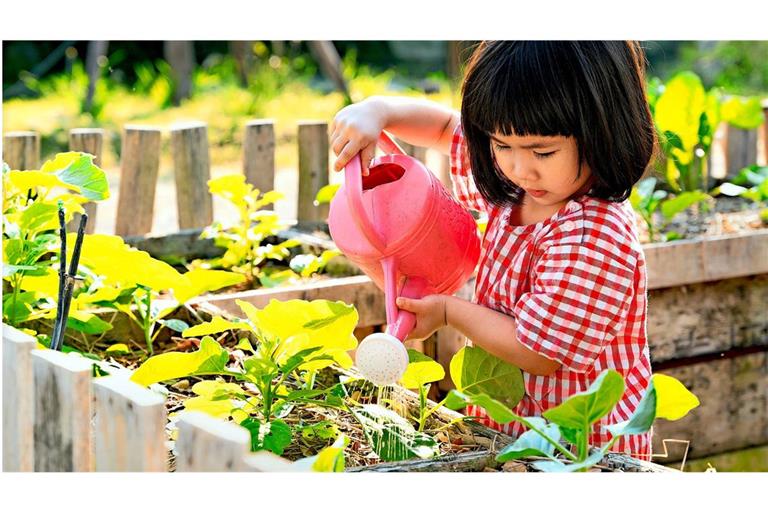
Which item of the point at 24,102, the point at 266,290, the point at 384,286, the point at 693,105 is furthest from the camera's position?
the point at 24,102

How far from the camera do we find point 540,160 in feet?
4.99

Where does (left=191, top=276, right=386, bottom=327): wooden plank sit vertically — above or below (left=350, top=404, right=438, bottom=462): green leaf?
above

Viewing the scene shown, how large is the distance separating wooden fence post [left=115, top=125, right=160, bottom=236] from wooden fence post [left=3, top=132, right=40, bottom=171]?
0.22 m

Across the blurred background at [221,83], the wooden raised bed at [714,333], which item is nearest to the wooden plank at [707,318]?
the wooden raised bed at [714,333]

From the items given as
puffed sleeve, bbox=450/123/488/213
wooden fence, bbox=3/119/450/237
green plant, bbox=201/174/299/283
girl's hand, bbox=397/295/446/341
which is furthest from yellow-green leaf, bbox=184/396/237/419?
wooden fence, bbox=3/119/450/237

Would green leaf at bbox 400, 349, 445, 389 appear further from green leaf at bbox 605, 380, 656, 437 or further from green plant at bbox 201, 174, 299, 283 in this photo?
green plant at bbox 201, 174, 299, 283

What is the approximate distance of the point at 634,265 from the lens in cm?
158

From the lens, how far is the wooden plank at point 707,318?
8.67 feet

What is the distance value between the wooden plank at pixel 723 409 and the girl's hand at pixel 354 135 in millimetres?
1306

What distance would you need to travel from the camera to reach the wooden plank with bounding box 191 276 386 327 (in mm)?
2172

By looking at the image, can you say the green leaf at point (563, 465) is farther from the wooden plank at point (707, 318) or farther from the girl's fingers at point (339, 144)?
the wooden plank at point (707, 318)

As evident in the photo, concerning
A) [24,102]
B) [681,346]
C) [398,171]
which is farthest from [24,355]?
[24,102]
